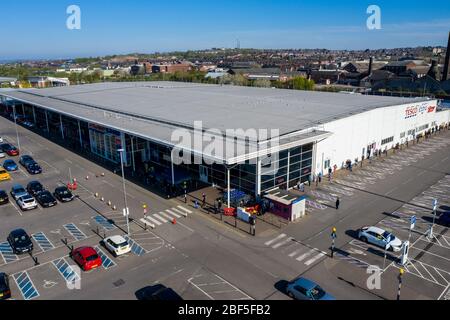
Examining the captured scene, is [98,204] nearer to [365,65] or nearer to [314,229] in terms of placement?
[314,229]

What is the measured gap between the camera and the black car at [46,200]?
94.5 feet

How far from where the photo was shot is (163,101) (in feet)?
171

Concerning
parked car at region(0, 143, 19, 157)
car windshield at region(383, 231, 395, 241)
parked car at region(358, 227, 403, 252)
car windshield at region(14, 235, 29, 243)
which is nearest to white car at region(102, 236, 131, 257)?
car windshield at region(14, 235, 29, 243)

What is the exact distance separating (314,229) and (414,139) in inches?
1436

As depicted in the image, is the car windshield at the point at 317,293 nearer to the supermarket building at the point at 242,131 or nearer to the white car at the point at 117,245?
the supermarket building at the point at 242,131

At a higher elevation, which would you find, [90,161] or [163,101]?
[163,101]

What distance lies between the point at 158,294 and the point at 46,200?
17.4 meters

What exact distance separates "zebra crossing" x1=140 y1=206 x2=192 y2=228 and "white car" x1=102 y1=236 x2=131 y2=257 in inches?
142

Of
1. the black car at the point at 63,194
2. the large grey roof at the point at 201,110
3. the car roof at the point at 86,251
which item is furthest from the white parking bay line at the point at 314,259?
the black car at the point at 63,194

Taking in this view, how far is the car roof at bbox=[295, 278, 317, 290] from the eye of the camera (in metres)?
16.8

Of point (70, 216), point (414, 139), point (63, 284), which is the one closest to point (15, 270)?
point (63, 284)

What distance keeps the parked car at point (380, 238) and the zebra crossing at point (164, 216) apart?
1307 centimetres

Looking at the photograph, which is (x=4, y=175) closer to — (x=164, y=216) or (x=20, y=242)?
(x=20, y=242)

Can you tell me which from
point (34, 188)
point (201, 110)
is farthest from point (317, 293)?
point (201, 110)
